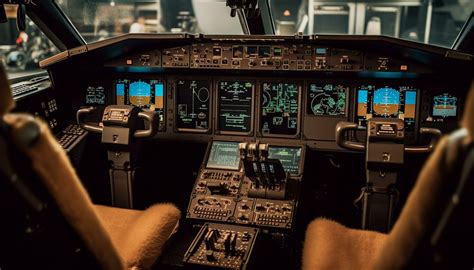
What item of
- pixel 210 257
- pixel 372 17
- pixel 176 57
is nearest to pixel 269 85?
pixel 176 57

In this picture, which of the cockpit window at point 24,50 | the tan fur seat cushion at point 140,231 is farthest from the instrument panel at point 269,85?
the tan fur seat cushion at point 140,231

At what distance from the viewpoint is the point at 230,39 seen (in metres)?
2.96

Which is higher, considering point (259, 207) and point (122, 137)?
point (122, 137)

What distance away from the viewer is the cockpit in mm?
2467

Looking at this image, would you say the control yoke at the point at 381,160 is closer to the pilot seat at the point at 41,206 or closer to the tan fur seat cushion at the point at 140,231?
the tan fur seat cushion at the point at 140,231

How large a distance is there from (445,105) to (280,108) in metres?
1.00

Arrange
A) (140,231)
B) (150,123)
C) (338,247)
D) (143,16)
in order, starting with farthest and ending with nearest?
(143,16)
(150,123)
(140,231)
(338,247)

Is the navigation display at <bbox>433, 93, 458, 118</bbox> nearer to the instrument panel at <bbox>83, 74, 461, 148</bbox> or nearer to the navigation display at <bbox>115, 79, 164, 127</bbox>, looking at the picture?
the instrument panel at <bbox>83, 74, 461, 148</bbox>

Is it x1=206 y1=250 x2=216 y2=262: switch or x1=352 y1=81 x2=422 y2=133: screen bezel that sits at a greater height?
x1=352 y1=81 x2=422 y2=133: screen bezel

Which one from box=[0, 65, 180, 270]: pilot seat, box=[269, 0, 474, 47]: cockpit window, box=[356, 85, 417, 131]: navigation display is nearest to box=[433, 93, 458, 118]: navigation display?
box=[356, 85, 417, 131]: navigation display

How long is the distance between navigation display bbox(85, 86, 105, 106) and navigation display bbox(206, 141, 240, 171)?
87cm

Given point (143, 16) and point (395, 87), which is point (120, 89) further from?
point (395, 87)

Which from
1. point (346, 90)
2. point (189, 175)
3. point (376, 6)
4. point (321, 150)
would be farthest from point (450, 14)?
point (189, 175)

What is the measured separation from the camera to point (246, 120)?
3.24 m
